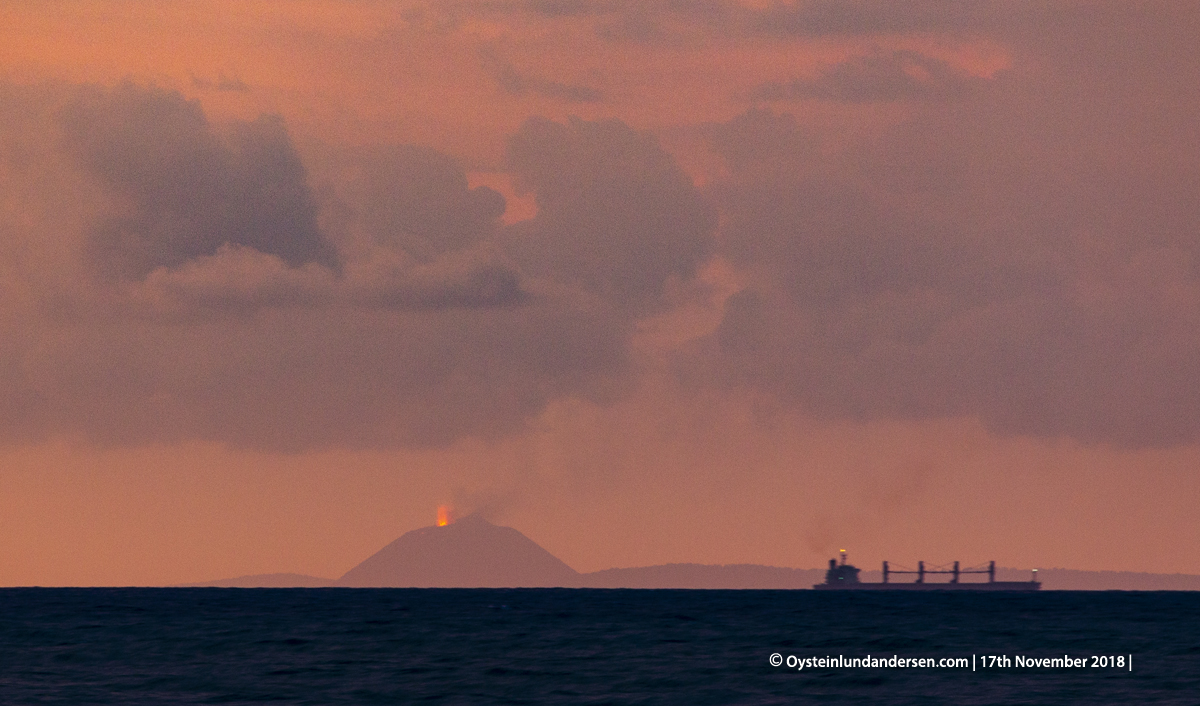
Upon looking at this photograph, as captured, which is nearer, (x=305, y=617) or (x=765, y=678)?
(x=765, y=678)

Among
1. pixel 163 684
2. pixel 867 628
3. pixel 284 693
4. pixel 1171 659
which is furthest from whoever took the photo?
pixel 867 628

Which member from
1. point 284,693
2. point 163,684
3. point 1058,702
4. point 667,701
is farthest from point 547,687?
point 1058,702

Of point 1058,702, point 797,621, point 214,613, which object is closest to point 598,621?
point 797,621

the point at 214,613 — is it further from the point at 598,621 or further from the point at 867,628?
the point at 867,628

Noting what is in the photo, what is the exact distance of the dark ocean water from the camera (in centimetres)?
7856

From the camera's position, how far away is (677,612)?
194m

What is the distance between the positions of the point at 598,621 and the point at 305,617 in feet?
122

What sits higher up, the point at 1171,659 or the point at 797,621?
the point at 797,621

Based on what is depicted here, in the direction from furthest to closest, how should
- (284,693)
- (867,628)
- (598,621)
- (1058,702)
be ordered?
(598,621)
(867,628)
(284,693)
(1058,702)

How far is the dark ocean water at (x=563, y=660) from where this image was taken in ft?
258

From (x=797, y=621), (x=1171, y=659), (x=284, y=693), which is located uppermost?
(x=797, y=621)

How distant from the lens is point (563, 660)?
10288cm

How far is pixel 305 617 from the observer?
179 m

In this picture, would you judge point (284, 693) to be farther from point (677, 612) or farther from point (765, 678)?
point (677, 612)
